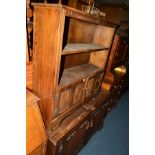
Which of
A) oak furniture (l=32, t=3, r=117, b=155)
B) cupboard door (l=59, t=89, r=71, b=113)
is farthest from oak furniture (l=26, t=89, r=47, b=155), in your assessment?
cupboard door (l=59, t=89, r=71, b=113)

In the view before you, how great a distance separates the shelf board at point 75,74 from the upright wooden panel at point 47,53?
178 millimetres

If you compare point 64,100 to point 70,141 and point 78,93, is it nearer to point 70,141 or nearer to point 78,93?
point 78,93

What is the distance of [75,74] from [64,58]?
256 mm

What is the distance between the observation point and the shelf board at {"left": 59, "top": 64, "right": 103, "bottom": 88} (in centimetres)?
165

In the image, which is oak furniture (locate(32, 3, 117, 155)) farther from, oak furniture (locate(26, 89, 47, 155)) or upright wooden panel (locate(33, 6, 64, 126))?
oak furniture (locate(26, 89, 47, 155))

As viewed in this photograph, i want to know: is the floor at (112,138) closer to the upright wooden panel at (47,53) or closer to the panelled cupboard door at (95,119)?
the panelled cupboard door at (95,119)

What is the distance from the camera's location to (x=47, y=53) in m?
1.37

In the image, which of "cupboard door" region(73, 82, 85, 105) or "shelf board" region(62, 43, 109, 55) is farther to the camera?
"cupboard door" region(73, 82, 85, 105)

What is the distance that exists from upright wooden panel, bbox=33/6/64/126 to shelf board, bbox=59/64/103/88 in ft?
0.58

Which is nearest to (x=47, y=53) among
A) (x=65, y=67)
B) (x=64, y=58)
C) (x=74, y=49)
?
(x=74, y=49)

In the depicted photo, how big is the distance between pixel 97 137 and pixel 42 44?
2.28 metres

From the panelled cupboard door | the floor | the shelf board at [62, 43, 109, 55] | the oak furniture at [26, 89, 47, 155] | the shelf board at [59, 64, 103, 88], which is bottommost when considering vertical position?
the floor
